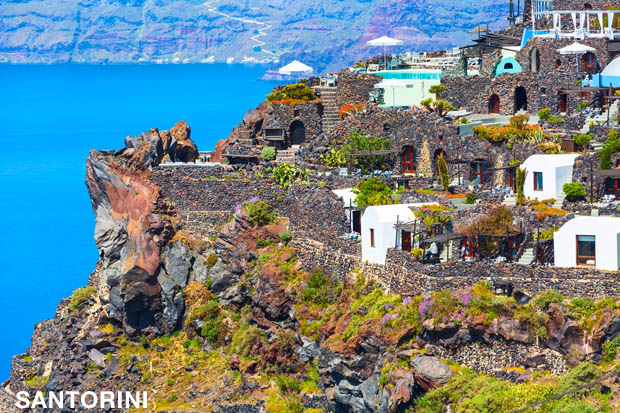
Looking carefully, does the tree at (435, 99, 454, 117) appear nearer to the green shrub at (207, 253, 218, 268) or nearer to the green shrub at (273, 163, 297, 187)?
the green shrub at (273, 163, 297, 187)

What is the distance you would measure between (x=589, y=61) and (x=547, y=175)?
18.1 meters

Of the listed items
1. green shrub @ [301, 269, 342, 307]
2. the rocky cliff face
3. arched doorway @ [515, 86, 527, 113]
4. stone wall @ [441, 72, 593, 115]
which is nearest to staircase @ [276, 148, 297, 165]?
the rocky cliff face

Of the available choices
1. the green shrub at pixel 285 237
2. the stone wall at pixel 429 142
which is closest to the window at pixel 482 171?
the stone wall at pixel 429 142

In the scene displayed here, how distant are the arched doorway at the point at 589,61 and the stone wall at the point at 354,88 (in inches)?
595

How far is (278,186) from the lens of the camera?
91.5m

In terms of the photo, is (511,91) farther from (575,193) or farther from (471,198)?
(575,193)

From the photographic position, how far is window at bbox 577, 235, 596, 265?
69.1m

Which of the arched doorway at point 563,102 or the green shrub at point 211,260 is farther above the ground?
the arched doorway at point 563,102

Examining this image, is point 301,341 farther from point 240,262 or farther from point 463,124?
point 463,124

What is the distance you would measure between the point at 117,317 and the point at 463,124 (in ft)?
85.3

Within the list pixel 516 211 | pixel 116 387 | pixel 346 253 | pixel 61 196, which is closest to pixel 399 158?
pixel 346 253

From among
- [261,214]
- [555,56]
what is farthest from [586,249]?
[555,56]

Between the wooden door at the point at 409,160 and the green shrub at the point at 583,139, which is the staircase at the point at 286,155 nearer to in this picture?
the wooden door at the point at 409,160

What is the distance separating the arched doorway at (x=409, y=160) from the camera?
90.5m
